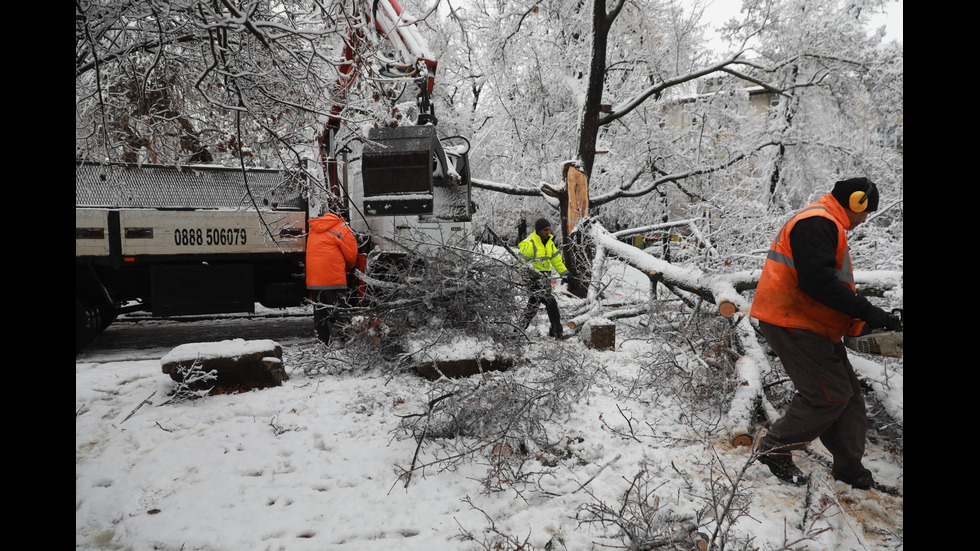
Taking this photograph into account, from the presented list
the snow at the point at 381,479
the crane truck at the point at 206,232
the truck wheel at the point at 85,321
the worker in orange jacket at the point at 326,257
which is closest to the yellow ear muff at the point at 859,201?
the snow at the point at 381,479

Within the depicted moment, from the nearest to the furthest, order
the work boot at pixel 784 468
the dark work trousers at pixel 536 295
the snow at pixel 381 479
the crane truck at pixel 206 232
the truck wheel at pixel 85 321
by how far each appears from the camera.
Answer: the snow at pixel 381 479 → the work boot at pixel 784 468 → the dark work trousers at pixel 536 295 → the crane truck at pixel 206 232 → the truck wheel at pixel 85 321

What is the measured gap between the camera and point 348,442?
3.47 metres

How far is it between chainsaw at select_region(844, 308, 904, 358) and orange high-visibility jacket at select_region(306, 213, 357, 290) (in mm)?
4482

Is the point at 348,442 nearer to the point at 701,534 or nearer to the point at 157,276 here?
the point at 701,534

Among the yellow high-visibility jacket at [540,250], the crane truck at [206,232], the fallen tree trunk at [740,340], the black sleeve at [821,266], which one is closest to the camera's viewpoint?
the black sleeve at [821,266]

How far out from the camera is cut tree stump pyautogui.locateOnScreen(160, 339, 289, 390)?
162 inches

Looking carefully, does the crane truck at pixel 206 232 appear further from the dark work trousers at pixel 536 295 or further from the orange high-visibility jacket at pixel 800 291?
the orange high-visibility jacket at pixel 800 291

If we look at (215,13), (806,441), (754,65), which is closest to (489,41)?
(754,65)

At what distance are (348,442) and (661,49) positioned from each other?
9.65 metres

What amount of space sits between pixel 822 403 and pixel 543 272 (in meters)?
3.22

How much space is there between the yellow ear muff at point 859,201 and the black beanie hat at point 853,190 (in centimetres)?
1

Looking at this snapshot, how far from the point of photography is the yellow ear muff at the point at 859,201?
2.75 metres

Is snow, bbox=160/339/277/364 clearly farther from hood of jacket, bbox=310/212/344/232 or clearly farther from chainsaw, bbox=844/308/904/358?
chainsaw, bbox=844/308/904/358
